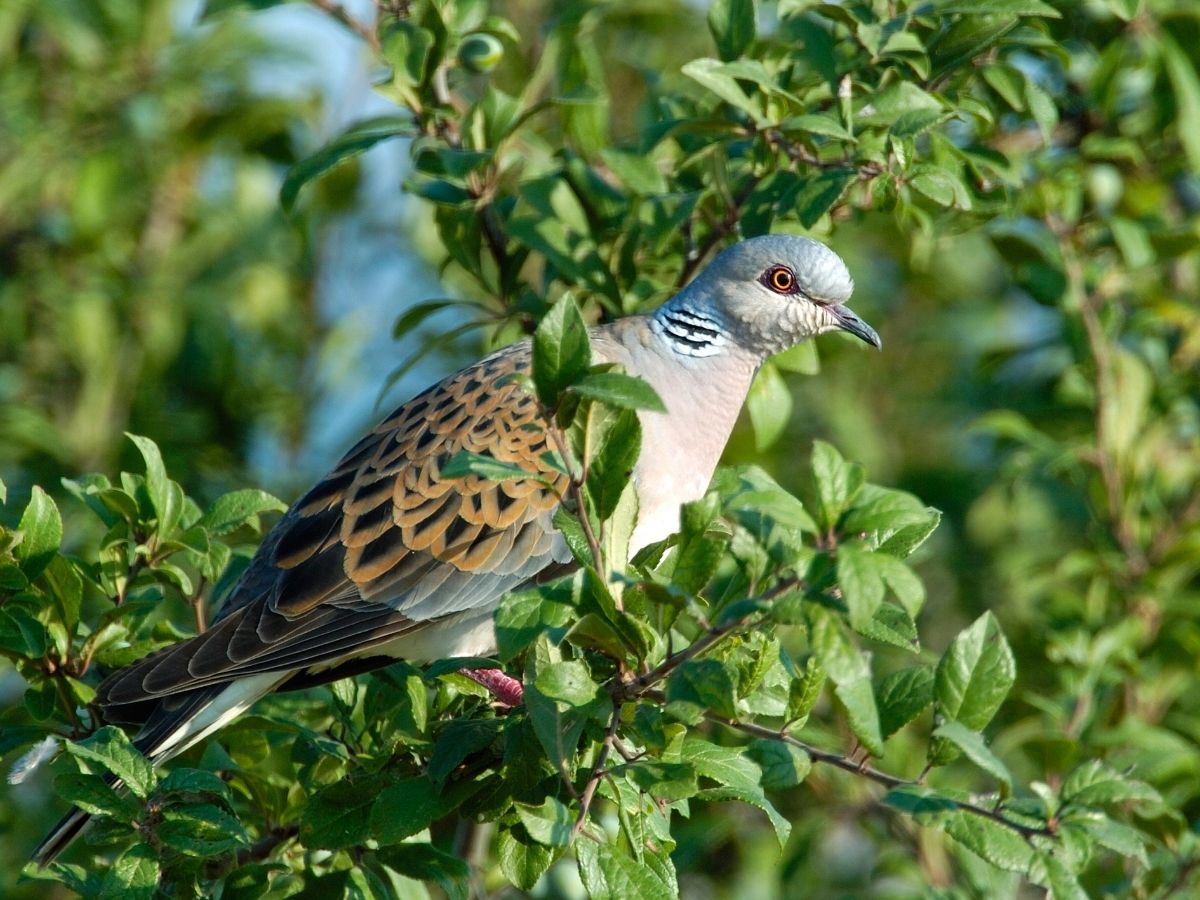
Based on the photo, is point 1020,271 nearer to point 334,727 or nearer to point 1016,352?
point 1016,352

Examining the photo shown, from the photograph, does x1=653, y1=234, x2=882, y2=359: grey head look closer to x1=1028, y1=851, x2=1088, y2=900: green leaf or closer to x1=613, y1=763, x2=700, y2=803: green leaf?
x1=613, y1=763, x2=700, y2=803: green leaf

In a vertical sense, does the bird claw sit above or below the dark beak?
below

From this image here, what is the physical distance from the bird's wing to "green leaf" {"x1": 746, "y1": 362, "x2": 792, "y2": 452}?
61cm

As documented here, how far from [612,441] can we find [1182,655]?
9.07 feet

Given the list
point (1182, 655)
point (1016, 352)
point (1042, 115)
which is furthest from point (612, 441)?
point (1016, 352)

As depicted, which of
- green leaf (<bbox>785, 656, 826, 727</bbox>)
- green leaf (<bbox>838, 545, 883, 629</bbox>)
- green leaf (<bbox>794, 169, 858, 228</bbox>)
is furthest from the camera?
green leaf (<bbox>794, 169, 858, 228</bbox>)

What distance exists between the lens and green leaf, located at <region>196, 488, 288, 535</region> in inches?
123

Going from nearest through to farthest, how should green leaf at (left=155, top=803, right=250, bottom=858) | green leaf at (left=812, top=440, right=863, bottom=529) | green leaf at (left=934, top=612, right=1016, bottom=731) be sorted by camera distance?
green leaf at (left=812, top=440, right=863, bottom=529), green leaf at (left=934, top=612, right=1016, bottom=731), green leaf at (left=155, top=803, right=250, bottom=858)

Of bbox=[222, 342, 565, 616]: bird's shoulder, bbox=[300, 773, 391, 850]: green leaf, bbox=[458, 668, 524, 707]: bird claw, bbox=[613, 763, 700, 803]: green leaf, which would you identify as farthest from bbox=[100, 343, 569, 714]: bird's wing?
bbox=[613, 763, 700, 803]: green leaf

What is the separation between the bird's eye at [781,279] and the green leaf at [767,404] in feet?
0.86

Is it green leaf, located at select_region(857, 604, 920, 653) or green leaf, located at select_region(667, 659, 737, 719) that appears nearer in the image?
green leaf, located at select_region(667, 659, 737, 719)

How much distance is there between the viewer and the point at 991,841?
2201 mm

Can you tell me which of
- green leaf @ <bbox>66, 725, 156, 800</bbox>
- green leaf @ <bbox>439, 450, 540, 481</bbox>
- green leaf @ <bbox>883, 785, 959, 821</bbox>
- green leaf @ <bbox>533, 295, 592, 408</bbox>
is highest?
green leaf @ <bbox>533, 295, 592, 408</bbox>

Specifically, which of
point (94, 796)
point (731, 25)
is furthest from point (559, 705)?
point (731, 25)
